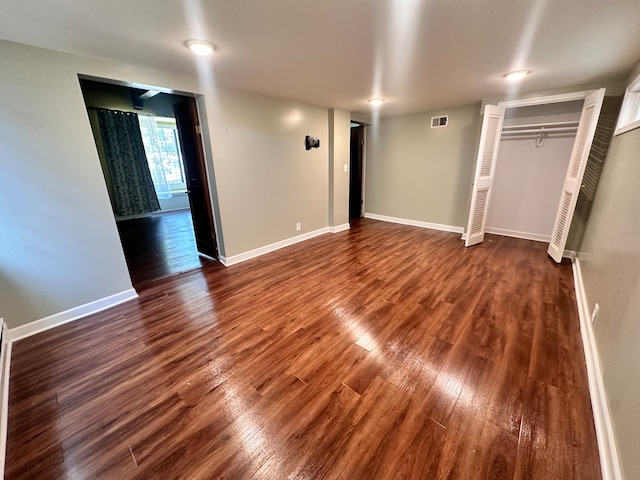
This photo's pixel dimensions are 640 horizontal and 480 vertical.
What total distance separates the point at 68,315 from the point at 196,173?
2.11 metres

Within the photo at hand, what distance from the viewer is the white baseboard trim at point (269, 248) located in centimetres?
360

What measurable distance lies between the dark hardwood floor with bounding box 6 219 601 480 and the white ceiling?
2.25 meters

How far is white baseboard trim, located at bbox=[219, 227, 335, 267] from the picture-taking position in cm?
360

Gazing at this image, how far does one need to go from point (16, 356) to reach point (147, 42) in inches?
103

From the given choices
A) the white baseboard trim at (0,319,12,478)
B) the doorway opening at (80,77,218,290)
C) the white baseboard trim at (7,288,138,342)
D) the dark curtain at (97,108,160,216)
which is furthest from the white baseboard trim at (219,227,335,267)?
the dark curtain at (97,108,160,216)

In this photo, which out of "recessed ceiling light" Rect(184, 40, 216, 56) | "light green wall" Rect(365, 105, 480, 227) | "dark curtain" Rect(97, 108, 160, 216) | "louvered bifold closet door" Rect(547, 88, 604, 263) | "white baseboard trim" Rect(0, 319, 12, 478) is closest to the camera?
"white baseboard trim" Rect(0, 319, 12, 478)

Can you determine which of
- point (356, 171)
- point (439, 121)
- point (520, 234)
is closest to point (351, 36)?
point (439, 121)

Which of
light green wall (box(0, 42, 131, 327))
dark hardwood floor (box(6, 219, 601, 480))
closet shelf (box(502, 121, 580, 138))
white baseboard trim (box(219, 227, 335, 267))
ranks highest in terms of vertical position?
closet shelf (box(502, 121, 580, 138))

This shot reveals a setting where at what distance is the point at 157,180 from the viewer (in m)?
6.84

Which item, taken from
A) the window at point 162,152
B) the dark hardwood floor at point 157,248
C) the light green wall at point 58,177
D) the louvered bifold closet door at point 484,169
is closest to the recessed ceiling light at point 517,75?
the louvered bifold closet door at point 484,169

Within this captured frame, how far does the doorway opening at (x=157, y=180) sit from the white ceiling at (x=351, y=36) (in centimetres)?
83

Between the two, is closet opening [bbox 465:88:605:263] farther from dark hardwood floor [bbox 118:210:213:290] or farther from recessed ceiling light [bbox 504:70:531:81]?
dark hardwood floor [bbox 118:210:213:290]

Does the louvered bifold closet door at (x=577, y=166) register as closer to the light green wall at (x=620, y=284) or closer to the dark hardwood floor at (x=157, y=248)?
the light green wall at (x=620, y=284)

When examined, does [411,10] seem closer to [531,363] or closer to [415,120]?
[531,363]
